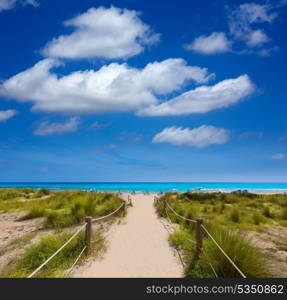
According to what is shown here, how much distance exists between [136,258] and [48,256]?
2.37m

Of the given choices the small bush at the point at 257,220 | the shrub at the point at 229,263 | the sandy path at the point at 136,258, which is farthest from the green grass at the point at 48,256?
the small bush at the point at 257,220

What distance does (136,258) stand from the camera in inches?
336

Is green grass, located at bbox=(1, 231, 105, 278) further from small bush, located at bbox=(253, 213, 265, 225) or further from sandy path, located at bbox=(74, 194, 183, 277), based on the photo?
small bush, located at bbox=(253, 213, 265, 225)

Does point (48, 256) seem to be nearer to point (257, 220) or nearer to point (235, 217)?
point (235, 217)

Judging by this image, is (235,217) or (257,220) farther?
(235,217)

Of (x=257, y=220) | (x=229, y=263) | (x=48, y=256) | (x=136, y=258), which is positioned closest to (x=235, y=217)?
(x=257, y=220)

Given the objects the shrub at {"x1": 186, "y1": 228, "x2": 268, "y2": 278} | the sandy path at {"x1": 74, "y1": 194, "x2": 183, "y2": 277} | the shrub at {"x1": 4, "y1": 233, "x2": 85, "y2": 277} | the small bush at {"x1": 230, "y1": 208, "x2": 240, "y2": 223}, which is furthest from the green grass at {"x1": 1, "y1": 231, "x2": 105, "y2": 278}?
the small bush at {"x1": 230, "y1": 208, "x2": 240, "y2": 223}

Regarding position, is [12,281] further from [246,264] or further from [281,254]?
[281,254]

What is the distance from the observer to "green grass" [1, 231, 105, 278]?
7.40 m

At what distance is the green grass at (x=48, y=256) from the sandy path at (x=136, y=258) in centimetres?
43

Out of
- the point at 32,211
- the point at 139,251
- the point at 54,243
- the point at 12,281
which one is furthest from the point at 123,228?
the point at 12,281

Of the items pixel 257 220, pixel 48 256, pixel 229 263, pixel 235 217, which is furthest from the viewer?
pixel 235 217

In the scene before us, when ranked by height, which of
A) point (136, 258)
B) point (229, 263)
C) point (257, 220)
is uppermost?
point (229, 263)

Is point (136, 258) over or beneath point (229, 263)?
beneath
